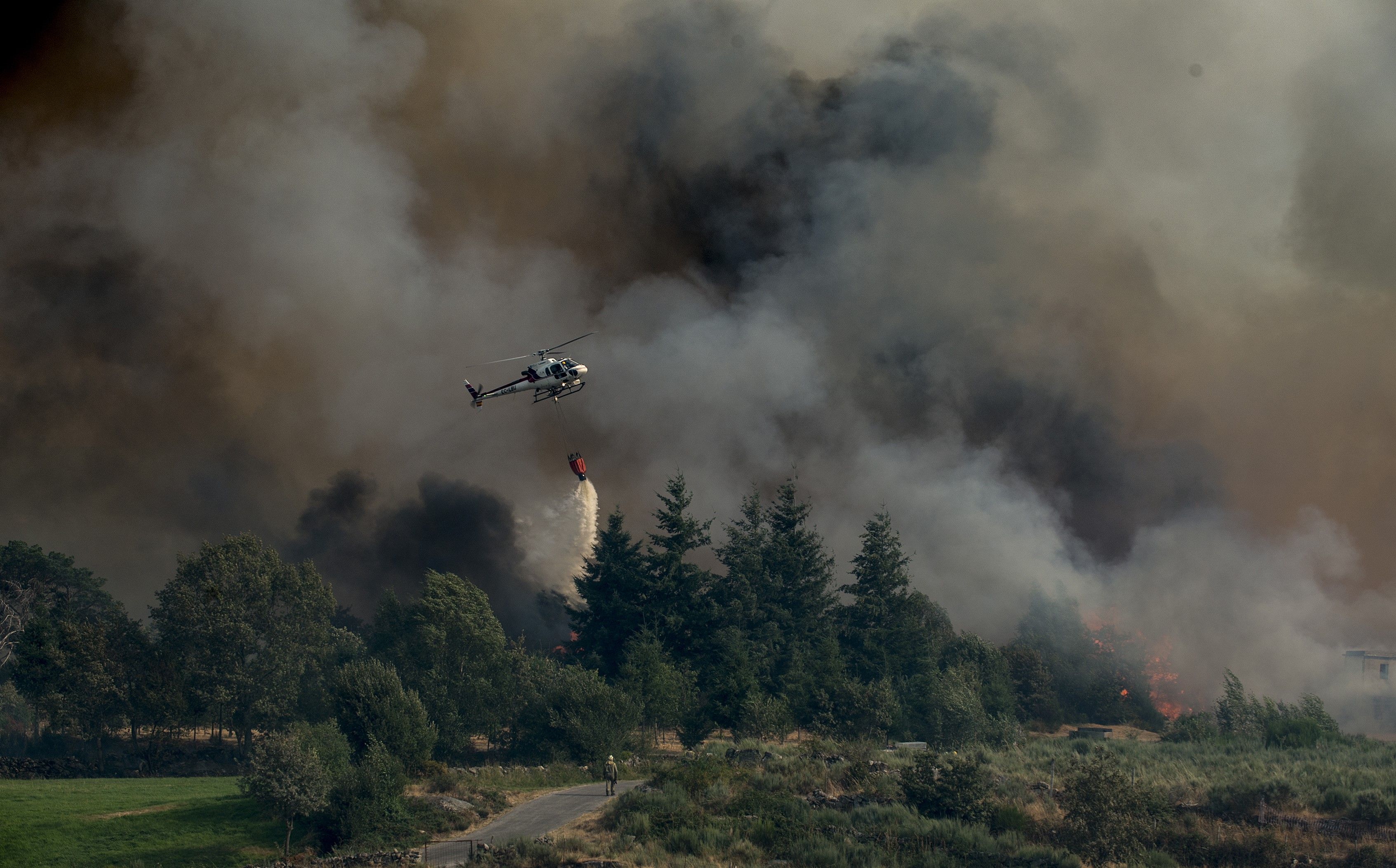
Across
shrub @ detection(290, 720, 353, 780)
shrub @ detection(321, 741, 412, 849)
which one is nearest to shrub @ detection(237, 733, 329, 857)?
shrub @ detection(321, 741, 412, 849)

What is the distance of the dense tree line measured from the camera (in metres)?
78.8

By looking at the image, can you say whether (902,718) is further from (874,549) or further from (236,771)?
(236,771)

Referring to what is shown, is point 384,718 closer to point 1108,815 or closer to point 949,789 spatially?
point 949,789

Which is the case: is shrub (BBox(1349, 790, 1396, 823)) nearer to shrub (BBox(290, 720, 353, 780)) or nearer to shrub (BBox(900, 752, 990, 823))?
shrub (BBox(900, 752, 990, 823))

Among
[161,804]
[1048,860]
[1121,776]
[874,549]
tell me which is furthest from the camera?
[874,549]

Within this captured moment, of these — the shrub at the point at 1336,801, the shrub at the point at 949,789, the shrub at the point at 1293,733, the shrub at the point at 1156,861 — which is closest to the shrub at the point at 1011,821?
the shrub at the point at 949,789

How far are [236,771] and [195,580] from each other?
643 inches

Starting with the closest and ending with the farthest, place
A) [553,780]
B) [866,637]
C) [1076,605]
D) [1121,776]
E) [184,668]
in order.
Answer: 1. [1121,776]
2. [553,780]
3. [184,668]
4. [866,637]
5. [1076,605]

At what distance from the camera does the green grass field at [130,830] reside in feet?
165

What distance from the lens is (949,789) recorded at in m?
51.3

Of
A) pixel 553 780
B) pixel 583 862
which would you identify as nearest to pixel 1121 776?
pixel 583 862

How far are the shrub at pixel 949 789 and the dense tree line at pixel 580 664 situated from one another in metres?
26.3

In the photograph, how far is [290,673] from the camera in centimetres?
8725

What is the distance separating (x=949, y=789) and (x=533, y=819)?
21.8 metres
